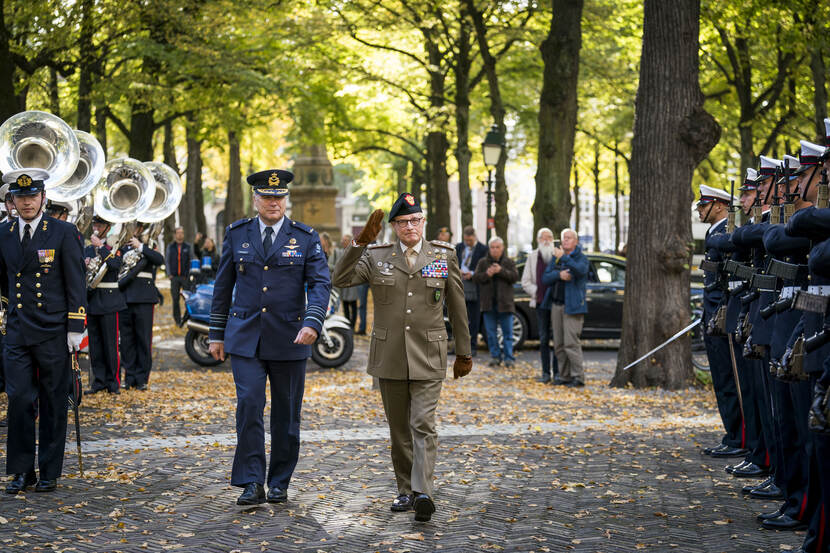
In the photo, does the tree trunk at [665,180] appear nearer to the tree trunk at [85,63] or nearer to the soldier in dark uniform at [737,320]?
the soldier in dark uniform at [737,320]

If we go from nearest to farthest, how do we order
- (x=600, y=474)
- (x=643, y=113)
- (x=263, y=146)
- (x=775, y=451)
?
(x=775, y=451), (x=600, y=474), (x=643, y=113), (x=263, y=146)

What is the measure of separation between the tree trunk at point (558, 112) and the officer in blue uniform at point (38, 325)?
14056 mm

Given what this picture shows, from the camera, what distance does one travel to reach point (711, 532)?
6957 mm

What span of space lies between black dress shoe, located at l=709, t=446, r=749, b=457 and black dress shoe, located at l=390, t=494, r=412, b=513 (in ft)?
10.6

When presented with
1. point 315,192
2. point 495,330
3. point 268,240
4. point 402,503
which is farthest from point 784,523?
point 315,192

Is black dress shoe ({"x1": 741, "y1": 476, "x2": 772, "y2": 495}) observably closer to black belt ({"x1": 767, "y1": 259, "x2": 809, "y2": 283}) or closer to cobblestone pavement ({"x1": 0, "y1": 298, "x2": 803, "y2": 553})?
cobblestone pavement ({"x1": 0, "y1": 298, "x2": 803, "y2": 553})

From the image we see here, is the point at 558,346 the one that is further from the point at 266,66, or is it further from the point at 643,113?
the point at 266,66

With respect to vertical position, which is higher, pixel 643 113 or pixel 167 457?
pixel 643 113

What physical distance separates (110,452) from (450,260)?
3.64 meters

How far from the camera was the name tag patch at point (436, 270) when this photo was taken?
7.66m

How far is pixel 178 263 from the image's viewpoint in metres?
24.1

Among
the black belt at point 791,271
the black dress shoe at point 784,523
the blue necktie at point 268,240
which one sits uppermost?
the blue necktie at point 268,240

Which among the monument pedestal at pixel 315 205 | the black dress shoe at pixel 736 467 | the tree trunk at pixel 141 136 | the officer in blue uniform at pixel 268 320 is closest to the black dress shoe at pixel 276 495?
the officer in blue uniform at pixel 268 320

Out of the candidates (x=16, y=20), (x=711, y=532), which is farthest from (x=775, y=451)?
(x=16, y=20)
